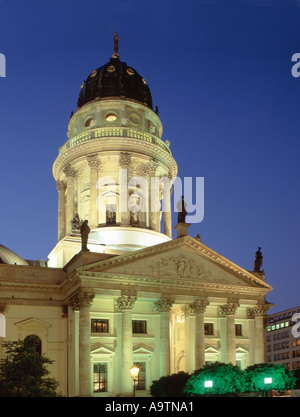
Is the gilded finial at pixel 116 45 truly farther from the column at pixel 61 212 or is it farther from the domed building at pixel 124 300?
the column at pixel 61 212

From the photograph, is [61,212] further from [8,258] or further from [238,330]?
[238,330]

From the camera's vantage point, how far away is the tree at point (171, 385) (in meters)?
44.7

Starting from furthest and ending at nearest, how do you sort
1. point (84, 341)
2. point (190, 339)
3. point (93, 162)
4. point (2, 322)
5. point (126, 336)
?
1. point (93, 162)
2. point (190, 339)
3. point (2, 322)
4. point (126, 336)
5. point (84, 341)

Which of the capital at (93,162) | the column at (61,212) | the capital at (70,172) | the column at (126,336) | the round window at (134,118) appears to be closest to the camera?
the column at (126,336)

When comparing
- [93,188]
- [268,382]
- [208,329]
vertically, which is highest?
[93,188]

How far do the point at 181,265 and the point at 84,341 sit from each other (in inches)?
432

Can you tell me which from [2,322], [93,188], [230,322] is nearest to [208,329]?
[230,322]

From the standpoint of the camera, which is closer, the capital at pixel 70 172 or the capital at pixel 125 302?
the capital at pixel 125 302

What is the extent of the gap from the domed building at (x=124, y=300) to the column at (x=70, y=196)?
83cm

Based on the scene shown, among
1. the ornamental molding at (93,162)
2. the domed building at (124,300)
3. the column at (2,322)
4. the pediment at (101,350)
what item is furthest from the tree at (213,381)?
the ornamental molding at (93,162)

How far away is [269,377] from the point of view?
45.4m
